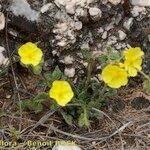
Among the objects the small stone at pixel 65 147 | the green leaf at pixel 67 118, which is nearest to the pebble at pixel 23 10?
the green leaf at pixel 67 118

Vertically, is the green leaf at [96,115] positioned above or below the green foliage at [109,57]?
below

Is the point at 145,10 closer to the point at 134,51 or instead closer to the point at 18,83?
the point at 134,51

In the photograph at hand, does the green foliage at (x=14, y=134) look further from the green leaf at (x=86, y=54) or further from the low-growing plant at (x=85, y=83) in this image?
the green leaf at (x=86, y=54)

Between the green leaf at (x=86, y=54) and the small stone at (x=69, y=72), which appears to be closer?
the green leaf at (x=86, y=54)

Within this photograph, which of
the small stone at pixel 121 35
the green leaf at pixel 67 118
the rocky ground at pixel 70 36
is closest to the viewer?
the green leaf at pixel 67 118

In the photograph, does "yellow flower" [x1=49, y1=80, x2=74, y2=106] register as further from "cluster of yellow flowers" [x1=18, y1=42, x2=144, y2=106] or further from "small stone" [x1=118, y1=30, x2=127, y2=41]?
"small stone" [x1=118, y1=30, x2=127, y2=41]

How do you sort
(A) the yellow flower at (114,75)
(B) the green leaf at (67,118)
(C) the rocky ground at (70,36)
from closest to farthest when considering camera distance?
(A) the yellow flower at (114,75) < (B) the green leaf at (67,118) < (C) the rocky ground at (70,36)
